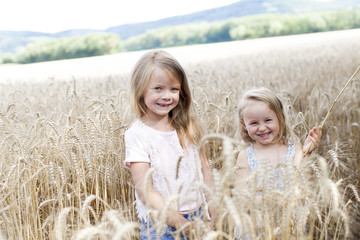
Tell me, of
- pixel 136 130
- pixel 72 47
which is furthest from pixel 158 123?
pixel 72 47

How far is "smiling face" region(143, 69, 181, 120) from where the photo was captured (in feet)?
6.76

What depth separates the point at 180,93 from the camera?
2.26m

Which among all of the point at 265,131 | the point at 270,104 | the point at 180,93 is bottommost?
the point at 265,131

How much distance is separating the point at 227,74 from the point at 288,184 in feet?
16.6

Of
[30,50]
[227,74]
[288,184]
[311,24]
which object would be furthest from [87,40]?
[288,184]

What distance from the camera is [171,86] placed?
2102 millimetres

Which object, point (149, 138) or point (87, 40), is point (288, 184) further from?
point (87, 40)

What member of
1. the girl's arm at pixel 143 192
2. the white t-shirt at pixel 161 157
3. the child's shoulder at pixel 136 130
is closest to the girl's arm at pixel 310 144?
the white t-shirt at pixel 161 157

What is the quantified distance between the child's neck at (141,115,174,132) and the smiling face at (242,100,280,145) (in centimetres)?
46

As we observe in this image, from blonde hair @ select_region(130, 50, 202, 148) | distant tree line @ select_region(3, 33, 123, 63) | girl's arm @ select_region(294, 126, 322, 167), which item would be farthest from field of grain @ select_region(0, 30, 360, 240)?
distant tree line @ select_region(3, 33, 123, 63)

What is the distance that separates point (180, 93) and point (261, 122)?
50cm

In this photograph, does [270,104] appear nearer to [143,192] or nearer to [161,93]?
[161,93]

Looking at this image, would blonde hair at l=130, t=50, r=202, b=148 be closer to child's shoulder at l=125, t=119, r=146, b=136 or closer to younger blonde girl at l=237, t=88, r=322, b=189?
child's shoulder at l=125, t=119, r=146, b=136

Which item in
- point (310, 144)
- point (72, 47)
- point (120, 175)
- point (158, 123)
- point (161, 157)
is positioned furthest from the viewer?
point (72, 47)
